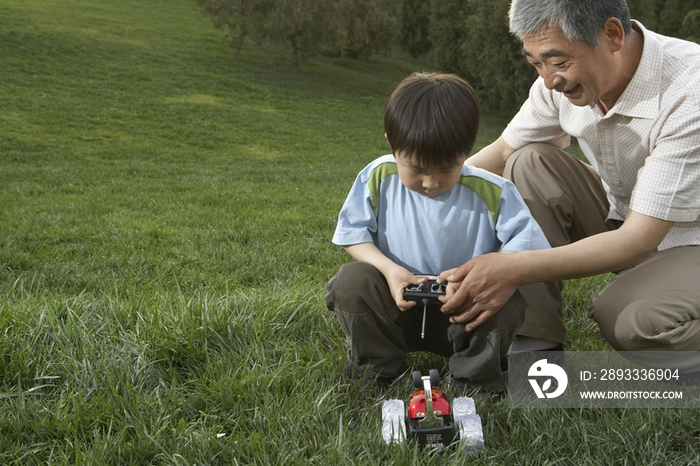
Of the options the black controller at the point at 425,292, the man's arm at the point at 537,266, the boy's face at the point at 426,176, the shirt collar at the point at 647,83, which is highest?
the shirt collar at the point at 647,83

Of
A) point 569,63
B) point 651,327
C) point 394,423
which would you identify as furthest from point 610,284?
point 394,423

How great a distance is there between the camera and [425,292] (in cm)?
194

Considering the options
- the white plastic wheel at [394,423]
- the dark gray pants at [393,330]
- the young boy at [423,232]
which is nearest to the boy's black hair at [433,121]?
the young boy at [423,232]

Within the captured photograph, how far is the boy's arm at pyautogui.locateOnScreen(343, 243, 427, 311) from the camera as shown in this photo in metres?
1.94

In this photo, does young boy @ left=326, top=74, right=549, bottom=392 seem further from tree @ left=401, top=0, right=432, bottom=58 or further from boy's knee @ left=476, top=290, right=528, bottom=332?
tree @ left=401, top=0, right=432, bottom=58

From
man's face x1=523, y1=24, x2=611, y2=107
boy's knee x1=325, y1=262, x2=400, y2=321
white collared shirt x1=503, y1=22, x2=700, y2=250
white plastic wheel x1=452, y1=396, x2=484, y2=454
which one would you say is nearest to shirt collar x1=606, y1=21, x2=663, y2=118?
white collared shirt x1=503, y1=22, x2=700, y2=250

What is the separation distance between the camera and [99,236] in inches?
189

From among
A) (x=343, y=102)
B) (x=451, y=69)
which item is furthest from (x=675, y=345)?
(x=451, y=69)

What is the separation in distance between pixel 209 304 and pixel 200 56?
2187 cm

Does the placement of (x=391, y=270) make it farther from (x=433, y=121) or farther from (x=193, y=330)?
(x=193, y=330)

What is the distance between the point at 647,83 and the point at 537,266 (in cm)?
85

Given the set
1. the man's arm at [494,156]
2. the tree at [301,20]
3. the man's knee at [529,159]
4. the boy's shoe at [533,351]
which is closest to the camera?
the boy's shoe at [533,351]

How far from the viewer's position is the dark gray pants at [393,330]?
2014 mm

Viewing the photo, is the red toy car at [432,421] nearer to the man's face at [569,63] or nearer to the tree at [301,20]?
the man's face at [569,63]
